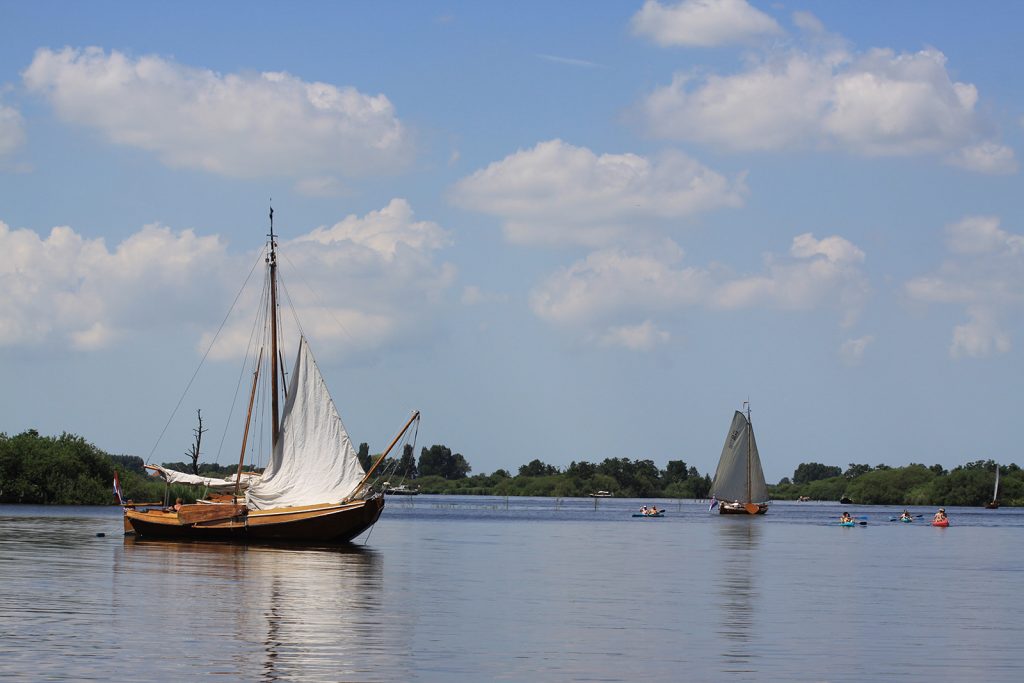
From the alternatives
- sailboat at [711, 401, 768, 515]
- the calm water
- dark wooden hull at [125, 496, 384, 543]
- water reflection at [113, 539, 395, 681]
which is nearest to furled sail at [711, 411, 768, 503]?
sailboat at [711, 401, 768, 515]

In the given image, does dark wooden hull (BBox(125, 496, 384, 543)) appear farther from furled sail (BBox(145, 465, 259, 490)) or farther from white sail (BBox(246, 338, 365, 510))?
furled sail (BBox(145, 465, 259, 490))

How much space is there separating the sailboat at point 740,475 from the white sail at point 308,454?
8997 cm

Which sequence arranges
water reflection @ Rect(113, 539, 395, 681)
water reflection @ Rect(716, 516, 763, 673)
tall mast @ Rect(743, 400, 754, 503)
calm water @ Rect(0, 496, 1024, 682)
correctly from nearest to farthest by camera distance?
water reflection @ Rect(113, 539, 395, 681) → calm water @ Rect(0, 496, 1024, 682) → water reflection @ Rect(716, 516, 763, 673) → tall mast @ Rect(743, 400, 754, 503)

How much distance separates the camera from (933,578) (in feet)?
197

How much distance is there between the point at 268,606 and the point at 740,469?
412ft

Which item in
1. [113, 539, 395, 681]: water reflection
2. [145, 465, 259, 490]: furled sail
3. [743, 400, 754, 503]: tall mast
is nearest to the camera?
[113, 539, 395, 681]: water reflection

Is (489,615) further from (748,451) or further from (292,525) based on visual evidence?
(748,451)

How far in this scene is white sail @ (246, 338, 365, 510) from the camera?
74375 millimetres

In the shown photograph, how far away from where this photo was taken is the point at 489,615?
129ft

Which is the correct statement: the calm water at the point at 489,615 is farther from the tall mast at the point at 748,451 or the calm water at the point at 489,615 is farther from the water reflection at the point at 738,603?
the tall mast at the point at 748,451

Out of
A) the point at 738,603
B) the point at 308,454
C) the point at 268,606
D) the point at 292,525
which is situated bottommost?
the point at 738,603

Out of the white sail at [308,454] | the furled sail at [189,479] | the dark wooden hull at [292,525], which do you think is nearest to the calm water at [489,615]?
the dark wooden hull at [292,525]

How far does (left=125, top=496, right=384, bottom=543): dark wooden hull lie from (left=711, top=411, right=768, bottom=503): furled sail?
88071 mm

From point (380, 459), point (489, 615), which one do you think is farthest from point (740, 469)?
point (489, 615)
